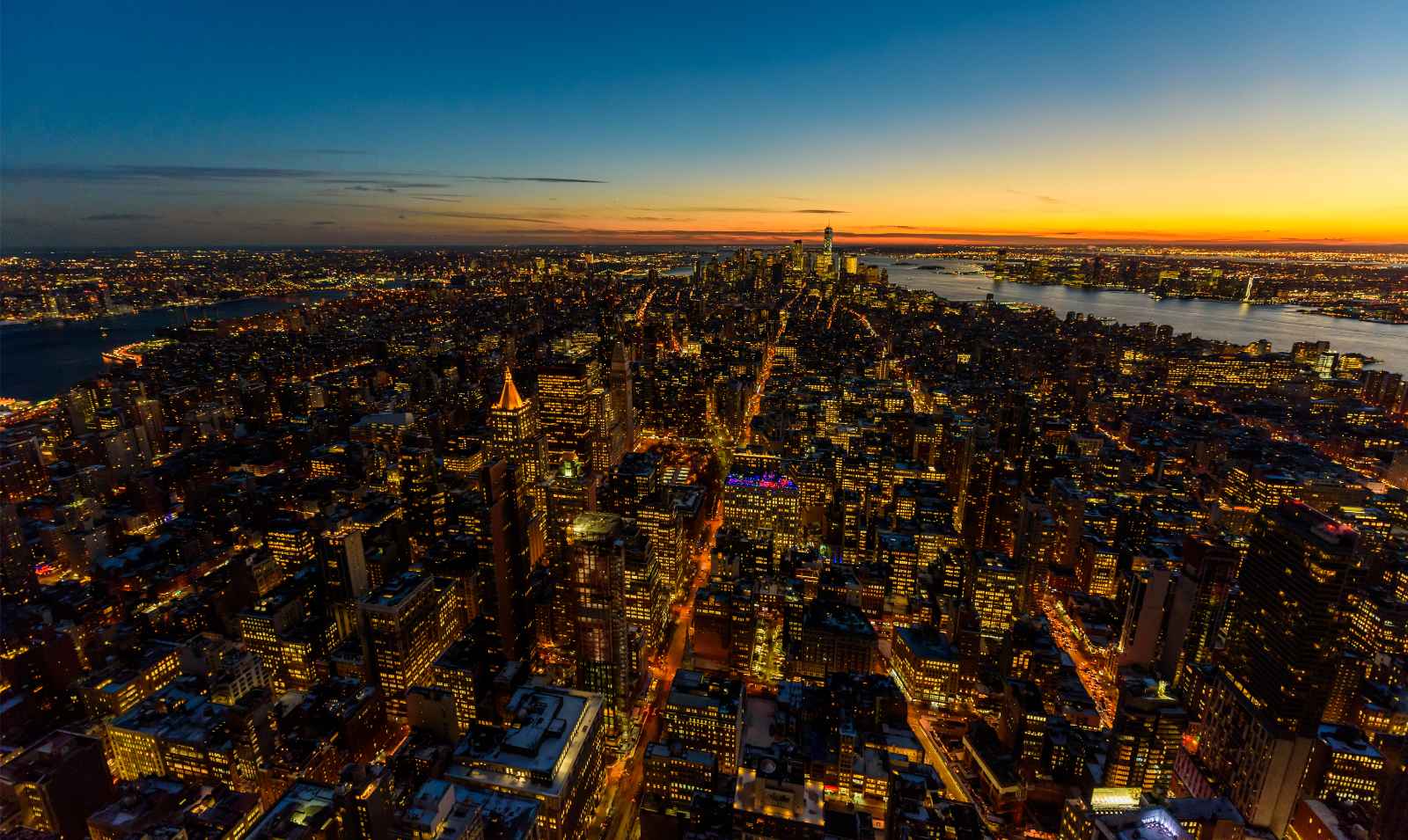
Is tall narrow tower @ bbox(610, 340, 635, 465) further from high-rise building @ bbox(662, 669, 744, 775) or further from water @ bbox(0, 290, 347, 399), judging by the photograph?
water @ bbox(0, 290, 347, 399)

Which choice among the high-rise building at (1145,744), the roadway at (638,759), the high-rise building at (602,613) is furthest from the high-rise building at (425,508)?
the high-rise building at (1145,744)

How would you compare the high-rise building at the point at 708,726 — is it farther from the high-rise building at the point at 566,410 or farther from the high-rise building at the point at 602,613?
the high-rise building at the point at 566,410

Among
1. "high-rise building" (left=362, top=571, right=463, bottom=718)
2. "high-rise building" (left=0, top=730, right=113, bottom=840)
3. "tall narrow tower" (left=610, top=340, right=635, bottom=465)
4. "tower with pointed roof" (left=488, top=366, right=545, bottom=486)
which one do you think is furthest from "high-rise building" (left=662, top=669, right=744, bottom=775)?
"tall narrow tower" (left=610, top=340, right=635, bottom=465)

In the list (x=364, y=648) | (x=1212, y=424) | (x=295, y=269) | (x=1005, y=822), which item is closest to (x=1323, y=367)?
(x=1212, y=424)

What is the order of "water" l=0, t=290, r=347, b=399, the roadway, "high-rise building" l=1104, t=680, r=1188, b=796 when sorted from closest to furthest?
the roadway, "high-rise building" l=1104, t=680, r=1188, b=796, "water" l=0, t=290, r=347, b=399

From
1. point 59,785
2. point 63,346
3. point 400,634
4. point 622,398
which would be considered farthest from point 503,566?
point 63,346

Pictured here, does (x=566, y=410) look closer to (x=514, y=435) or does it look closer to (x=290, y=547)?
(x=514, y=435)

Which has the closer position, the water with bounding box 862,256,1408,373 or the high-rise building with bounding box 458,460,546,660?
the high-rise building with bounding box 458,460,546,660
